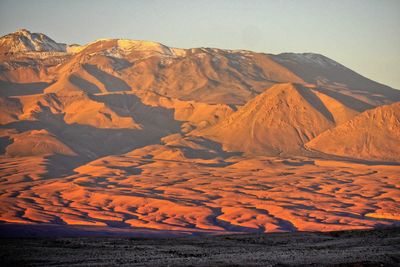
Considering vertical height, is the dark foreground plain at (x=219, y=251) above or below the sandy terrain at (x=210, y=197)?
above

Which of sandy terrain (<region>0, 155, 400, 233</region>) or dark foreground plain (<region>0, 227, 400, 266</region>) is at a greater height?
dark foreground plain (<region>0, 227, 400, 266</region>)

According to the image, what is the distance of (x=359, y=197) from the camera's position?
142 m

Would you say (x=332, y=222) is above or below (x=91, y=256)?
below

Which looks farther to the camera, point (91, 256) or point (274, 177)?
point (274, 177)

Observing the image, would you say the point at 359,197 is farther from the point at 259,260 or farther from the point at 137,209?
the point at 259,260

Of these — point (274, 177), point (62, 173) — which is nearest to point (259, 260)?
point (274, 177)

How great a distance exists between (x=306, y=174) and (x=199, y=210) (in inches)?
2481

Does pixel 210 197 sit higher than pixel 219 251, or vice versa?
pixel 219 251

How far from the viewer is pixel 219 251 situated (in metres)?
42.7

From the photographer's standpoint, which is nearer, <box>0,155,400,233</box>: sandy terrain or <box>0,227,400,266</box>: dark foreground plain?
<box>0,227,400,266</box>: dark foreground plain

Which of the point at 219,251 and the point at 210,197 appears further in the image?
the point at 210,197

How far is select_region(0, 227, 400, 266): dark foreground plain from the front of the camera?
36656mm

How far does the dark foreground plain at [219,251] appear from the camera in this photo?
3666 cm

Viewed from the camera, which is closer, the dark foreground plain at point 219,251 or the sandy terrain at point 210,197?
the dark foreground plain at point 219,251
